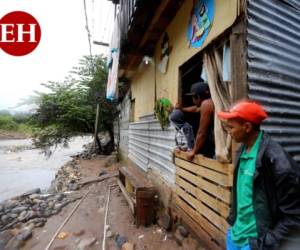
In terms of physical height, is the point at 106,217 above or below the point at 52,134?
below

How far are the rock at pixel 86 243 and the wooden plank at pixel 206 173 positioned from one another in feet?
6.90

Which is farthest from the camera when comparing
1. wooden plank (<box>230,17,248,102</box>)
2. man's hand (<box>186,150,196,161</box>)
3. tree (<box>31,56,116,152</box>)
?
tree (<box>31,56,116,152</box>)

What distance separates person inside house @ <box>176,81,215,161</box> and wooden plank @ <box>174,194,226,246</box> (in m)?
0.81

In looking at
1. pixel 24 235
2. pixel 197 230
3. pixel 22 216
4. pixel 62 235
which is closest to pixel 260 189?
pixel 197 230

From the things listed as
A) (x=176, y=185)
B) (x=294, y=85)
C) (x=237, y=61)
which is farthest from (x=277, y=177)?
(x=176, y=185)

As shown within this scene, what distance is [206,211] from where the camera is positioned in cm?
288

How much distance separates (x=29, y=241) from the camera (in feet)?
14.3

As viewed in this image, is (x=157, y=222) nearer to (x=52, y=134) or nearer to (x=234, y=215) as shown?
(x=234, y=215)

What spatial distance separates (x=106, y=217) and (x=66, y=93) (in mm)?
9857

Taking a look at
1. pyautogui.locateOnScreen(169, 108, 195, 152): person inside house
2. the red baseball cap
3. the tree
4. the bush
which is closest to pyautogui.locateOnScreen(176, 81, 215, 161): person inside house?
pyautogui.locateOnScreen(169, 108, 195, 152): person inside house

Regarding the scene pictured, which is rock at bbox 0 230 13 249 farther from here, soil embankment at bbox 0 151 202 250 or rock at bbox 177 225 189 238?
rock at bbox 177 225 189 238

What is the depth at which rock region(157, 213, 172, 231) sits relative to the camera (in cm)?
388

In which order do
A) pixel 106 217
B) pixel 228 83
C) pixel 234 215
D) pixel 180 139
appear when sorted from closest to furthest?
pixel 234 215
pixel 228 83
pixel 180 139
pixel 106 217

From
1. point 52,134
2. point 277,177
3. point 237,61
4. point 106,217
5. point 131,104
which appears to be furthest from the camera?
point 52,134
